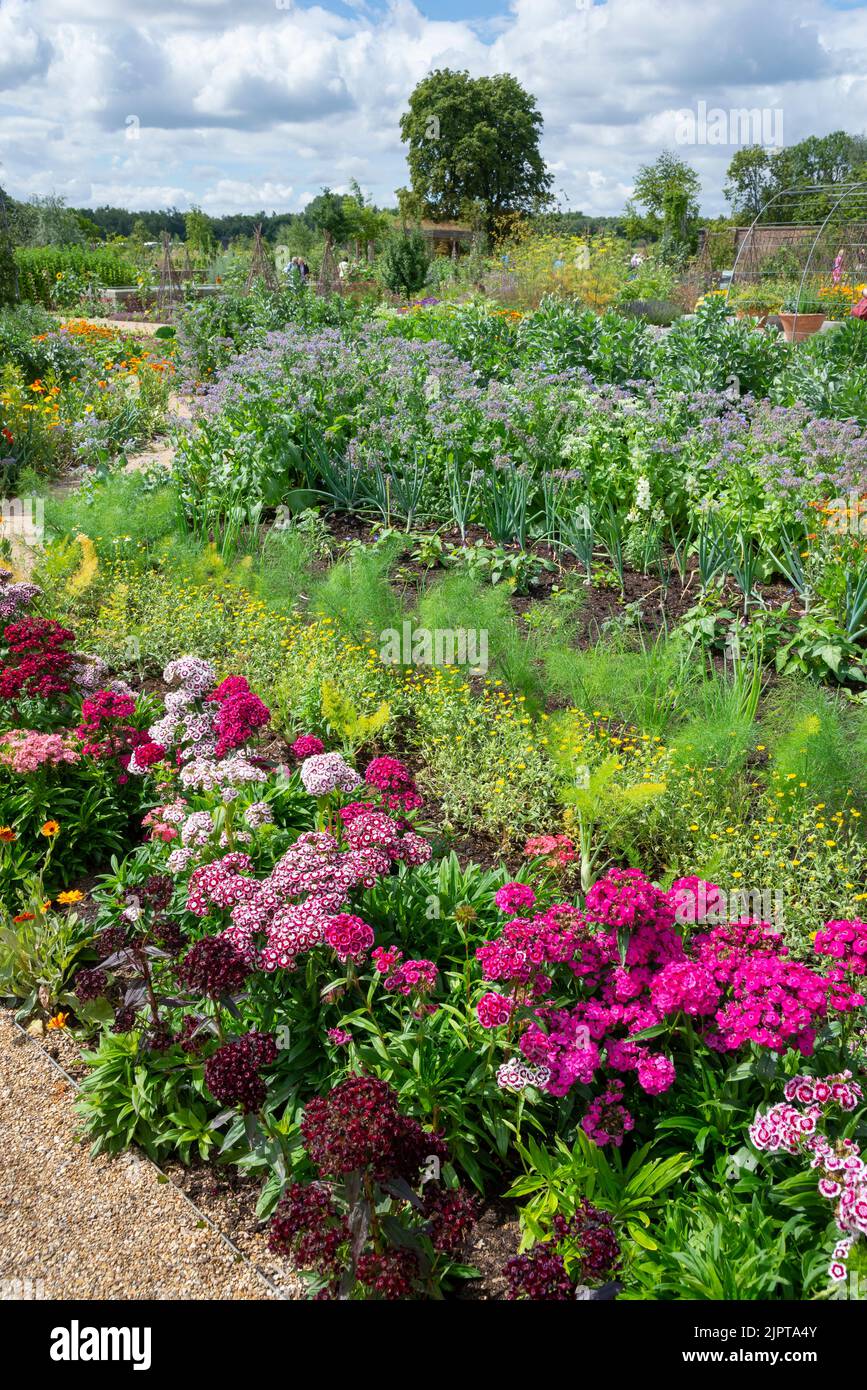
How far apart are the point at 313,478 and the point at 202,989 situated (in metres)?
5.46

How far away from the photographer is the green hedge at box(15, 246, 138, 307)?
66.6ft

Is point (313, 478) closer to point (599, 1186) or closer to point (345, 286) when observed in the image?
point (599, 1186)

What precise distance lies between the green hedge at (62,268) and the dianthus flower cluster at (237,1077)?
60.1 feet

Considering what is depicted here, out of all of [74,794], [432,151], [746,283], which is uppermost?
[432,151]

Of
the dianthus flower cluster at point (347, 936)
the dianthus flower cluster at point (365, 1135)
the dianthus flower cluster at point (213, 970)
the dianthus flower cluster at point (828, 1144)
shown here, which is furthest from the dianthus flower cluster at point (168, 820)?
the dianthus flower cluster at point (828, 1144)

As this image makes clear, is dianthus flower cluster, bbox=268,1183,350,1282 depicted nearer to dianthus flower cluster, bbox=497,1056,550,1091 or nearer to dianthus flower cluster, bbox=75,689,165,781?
dianthus flower cluster, bbox=497,1056,550,1091

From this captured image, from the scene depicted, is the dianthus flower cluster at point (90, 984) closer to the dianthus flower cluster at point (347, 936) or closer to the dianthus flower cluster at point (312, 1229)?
the dianthus flower cluster at point (347, 936)

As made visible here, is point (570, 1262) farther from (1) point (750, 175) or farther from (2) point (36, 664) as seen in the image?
(1) point (750, 175)

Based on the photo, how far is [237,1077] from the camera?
2.36 m

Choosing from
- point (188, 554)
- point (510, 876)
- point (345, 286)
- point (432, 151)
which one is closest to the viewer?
point (510, 876)

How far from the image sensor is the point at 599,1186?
2.50 meters
